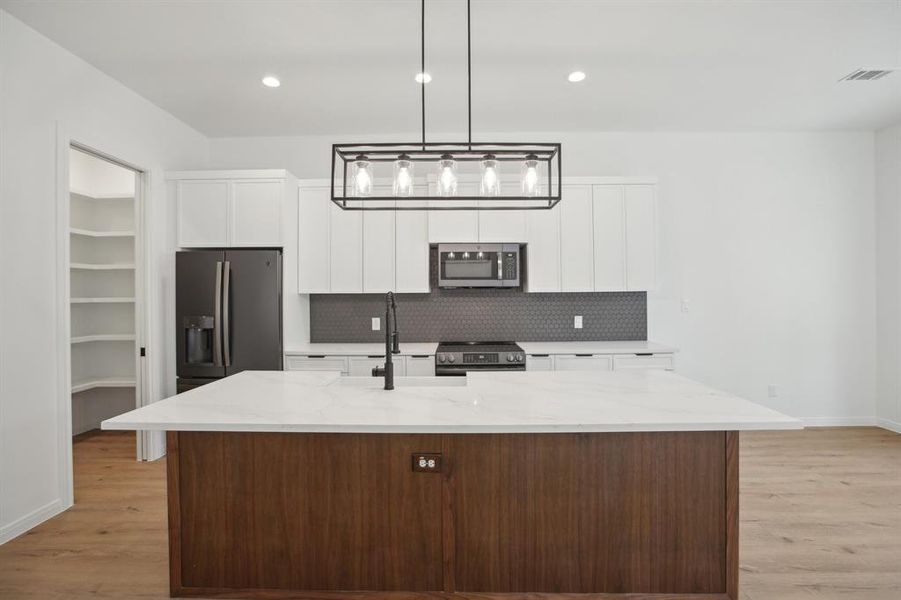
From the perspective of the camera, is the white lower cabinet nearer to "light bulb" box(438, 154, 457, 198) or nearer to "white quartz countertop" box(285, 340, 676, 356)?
"white quartz countertop" box(285, 340, 676, 356)

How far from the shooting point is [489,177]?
2.23 meters

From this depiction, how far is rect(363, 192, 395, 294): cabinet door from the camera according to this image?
4367 millimetres

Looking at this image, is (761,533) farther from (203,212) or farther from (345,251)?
(203,212)

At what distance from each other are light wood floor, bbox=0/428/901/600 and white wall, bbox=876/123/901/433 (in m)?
0.84

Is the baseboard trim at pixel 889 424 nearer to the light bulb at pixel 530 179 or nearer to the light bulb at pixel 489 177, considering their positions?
the light bulb at pixel 530 179

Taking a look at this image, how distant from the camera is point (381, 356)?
408 centimetres

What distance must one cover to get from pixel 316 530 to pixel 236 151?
3.99m

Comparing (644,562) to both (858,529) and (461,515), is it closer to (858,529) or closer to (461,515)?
(461,515)

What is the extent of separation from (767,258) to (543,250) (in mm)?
2321

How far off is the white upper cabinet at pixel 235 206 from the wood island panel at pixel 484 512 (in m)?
2.45

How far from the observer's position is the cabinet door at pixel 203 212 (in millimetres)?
4094

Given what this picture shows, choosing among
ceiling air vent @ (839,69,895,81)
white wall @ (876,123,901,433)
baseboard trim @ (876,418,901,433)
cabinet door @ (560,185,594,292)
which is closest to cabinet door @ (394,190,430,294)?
cabinet door @ (560,185,594,292)

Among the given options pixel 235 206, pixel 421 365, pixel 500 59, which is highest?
pixel 500 59

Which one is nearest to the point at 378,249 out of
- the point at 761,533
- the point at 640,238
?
the point at 640,238
